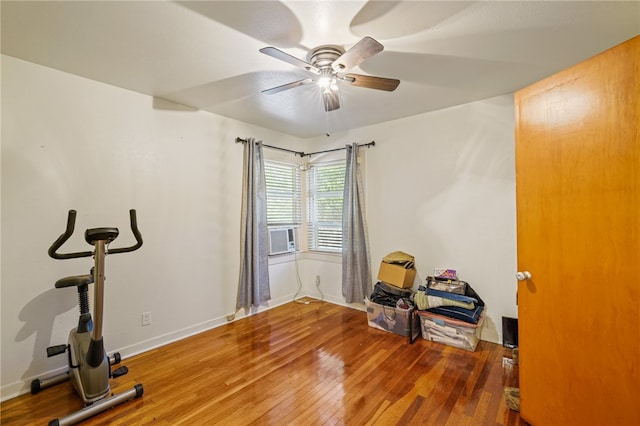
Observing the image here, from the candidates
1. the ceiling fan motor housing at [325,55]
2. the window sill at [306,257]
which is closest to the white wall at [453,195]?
the window sill at [306,257]

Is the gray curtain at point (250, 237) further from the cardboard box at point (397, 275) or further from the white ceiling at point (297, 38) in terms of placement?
the cardboard box at point (397, 275)

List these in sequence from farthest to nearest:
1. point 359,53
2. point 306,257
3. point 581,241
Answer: point 306,257
point 359,53
point 581,241

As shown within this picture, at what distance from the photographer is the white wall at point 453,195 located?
9.11 ft

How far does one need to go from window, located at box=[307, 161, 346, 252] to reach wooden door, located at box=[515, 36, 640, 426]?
2544mm

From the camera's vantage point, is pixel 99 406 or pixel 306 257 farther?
pixel 306 257

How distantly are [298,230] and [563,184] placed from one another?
3292 mm

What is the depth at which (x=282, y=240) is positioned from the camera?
4020 mm

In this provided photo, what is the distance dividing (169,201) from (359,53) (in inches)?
92.3

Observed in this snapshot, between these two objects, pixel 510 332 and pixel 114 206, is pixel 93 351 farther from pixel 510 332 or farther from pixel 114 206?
pixel 510 332

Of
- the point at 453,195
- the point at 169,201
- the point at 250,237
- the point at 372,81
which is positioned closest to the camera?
the point at 372,81

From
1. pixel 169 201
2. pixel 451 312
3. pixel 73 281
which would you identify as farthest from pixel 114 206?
pixel 451 312

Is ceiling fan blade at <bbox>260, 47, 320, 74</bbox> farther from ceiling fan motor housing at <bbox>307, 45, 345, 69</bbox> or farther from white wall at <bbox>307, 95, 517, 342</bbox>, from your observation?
white wall at <bbox>307, 95, 517, 342</bbox>

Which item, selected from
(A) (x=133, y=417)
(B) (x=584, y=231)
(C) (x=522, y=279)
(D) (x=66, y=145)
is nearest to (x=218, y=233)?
(D) (x=66, y=145)

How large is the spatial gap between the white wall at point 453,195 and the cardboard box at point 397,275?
0.53 ft
